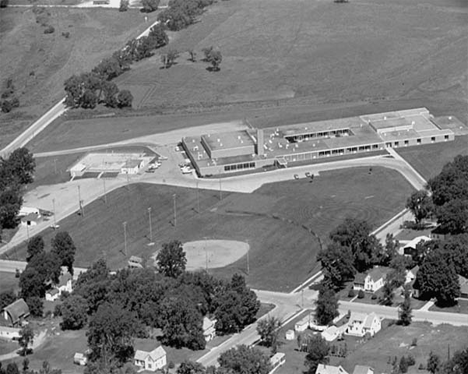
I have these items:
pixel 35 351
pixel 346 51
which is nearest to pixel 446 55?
pixel 346 51

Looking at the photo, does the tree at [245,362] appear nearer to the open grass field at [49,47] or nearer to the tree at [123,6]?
the open grass field at [49,47]

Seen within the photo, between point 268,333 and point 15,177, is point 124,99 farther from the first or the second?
point 268,333

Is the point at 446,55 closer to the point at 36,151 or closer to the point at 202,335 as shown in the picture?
the point at 36,151

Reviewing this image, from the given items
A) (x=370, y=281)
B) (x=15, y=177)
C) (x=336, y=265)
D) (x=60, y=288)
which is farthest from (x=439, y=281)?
(x=15, y=177)

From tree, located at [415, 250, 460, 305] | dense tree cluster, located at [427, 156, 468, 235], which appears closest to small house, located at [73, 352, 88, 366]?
tree, located at [415, 250, 460, 305]

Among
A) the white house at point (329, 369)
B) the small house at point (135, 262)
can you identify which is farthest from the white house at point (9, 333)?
the white house at point (329, 369)
